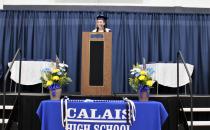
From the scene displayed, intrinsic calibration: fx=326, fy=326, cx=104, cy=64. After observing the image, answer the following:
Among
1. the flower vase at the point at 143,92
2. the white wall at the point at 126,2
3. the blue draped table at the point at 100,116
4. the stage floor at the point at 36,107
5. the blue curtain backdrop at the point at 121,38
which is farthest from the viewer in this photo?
the white wall at the point at 126,2

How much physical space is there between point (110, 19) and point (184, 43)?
70.6 inches

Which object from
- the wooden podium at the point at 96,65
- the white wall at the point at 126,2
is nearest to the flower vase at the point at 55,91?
the wooden podium at the point at 96,65

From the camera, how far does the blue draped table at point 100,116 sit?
400cm

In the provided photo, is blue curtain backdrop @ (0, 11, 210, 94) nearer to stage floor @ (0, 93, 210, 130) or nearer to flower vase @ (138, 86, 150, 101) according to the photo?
stage floor @ (0, 93, 210, 130)

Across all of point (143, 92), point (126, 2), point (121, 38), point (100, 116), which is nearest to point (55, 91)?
point (100, 116)

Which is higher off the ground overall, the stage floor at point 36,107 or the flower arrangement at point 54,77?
the flower arrangement at point 54,77

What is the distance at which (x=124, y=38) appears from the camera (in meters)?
7.56

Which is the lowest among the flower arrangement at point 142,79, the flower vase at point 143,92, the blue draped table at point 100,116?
the blue draped table at point 100,116

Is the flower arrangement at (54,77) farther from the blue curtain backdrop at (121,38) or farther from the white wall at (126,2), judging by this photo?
the white wall at (126,2)

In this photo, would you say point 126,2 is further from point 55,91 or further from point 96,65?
point 55,91

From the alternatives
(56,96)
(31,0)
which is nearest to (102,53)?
(56,96)

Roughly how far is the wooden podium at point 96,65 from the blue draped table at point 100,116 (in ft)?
1.62

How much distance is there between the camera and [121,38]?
7559 millimetres

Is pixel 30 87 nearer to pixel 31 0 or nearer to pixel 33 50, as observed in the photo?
pixel 33 50
